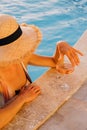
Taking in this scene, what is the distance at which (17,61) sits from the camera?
262 cm

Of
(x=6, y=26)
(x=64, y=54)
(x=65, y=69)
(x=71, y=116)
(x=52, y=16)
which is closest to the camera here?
(x=6, y=26)

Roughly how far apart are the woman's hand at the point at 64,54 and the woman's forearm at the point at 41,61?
51 millimetres

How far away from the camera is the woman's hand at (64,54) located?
3.13m

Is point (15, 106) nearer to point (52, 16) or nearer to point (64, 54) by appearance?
point (64, 54)

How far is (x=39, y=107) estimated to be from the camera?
2959 mm

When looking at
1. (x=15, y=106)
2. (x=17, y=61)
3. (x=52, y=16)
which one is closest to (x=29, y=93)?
(x=15, y=106)

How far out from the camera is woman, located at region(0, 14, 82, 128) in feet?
8.39

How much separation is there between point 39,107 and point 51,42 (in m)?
3.30

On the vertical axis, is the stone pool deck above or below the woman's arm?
below

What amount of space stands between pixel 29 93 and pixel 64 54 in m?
0.58

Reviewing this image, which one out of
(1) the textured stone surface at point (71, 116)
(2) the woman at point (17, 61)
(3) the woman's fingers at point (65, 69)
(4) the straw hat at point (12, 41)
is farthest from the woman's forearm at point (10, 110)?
(3) the woman's fingers at point (65, 69)

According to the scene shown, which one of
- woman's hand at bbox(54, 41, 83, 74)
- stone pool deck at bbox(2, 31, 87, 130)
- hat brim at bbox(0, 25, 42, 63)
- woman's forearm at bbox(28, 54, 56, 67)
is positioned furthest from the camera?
woman's forearm at bbox(28, 54, 56, 67)

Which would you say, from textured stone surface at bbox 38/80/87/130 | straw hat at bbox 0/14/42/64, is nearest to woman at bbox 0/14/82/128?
straw hat at bbox 0/14/42/64

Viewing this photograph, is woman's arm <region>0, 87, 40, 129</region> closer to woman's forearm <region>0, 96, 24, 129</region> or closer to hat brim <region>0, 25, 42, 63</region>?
woman's forearm <region>0, 96, 24, 129</region>
